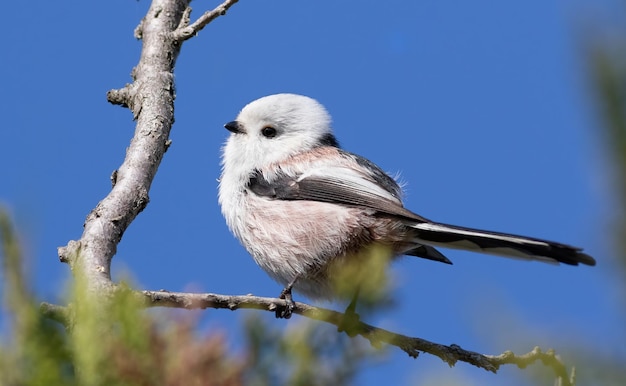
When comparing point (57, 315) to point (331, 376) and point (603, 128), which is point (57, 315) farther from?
point (603, 128)

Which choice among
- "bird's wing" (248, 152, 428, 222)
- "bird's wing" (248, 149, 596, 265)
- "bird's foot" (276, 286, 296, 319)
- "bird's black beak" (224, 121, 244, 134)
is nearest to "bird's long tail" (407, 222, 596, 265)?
"bird's wing" (248, 149, 596, 265)

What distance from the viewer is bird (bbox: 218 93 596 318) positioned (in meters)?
3.41

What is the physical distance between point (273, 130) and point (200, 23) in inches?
29.9

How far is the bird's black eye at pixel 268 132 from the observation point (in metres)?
4.14

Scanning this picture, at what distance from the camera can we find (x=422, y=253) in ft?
12.6

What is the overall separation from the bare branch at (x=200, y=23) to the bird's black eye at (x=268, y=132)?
0.69m

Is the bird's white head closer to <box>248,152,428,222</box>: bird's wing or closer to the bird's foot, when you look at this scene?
<box>248,152,428,222</box>: bird's wing

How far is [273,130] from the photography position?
13.6 ft

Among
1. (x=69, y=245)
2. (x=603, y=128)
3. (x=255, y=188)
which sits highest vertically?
(x=255, y=188)

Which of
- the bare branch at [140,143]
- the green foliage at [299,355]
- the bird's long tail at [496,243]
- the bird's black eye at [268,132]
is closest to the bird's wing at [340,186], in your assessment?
the bird's long tail at [496,243]

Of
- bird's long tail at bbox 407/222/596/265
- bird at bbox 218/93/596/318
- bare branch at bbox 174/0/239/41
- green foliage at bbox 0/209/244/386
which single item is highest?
bare branch at bbox 174/0/239/41

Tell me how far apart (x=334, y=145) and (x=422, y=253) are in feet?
2.97

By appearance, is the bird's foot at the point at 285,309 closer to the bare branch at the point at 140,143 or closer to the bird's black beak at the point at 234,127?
the bare branch at the point at 140,143

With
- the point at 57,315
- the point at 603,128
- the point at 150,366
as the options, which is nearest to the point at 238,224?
the point at 57,315
